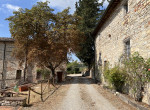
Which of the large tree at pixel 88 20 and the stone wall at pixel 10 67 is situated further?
the large tree at pixel 88 20

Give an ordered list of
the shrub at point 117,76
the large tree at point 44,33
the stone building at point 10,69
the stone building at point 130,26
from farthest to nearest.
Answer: the stone building at point 10,69 → the large tree at point 44,33 → the shrub at point 117,76 → the stone building at point 130,26

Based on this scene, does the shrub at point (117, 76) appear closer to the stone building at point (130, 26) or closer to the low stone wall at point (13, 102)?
the stone building at point (130, 26)

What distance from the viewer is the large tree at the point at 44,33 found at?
42.8ft

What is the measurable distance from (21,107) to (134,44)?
20.3 ft

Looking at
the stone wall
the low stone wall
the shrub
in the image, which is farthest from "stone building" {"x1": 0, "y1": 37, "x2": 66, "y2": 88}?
the low stone wall

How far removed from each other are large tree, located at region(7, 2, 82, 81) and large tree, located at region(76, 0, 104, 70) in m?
5.58

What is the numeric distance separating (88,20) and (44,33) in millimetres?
8791

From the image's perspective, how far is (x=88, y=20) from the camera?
20062 mm

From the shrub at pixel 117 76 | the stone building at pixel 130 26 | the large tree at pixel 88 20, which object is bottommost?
the shrub at pixel 117 76

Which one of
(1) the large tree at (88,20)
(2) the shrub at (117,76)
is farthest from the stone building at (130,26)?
(1) the large tree at (88,20)

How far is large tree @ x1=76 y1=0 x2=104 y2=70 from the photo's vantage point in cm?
1992

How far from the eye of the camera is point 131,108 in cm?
517

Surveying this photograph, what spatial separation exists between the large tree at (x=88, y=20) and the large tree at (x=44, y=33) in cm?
558

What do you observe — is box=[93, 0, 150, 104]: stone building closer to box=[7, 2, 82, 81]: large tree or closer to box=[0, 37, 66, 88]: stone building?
box=[7, 2, 82, 81]: large tree
